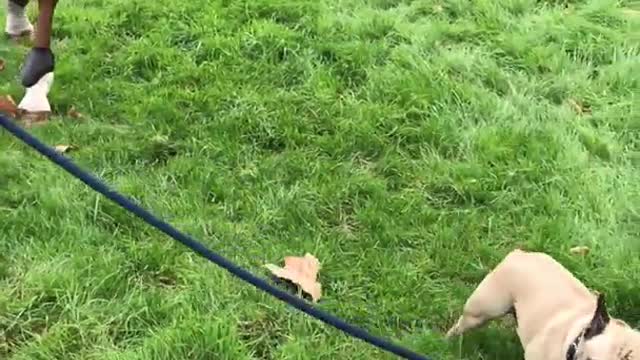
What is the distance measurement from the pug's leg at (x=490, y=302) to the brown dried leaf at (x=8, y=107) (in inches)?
86.7

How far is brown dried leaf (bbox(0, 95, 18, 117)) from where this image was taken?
14.1 feet

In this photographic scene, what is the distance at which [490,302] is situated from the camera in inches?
122

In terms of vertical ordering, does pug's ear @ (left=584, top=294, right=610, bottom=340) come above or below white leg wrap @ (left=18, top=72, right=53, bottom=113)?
above

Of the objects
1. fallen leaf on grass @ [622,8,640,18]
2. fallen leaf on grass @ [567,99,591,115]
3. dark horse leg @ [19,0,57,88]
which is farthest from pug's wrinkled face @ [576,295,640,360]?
fallen leaf on grass @ [622,8,640,18]

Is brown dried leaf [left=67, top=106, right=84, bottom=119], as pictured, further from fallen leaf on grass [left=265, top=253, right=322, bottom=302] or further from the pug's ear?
the pug's ear

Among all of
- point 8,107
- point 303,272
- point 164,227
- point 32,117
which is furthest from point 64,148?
point 164,227

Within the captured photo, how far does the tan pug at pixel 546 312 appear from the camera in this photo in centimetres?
263

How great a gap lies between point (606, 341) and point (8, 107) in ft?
9.20

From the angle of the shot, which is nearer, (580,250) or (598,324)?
(598,324)

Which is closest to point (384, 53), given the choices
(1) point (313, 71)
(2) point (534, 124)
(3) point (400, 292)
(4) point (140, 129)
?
(1) point (313, 71)

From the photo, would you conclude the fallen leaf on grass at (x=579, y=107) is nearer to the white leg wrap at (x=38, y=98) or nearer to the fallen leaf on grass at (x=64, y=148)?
the fallen leaf on grass at (x=64, y=148)

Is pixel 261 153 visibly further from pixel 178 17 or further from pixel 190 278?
pixel 178 17

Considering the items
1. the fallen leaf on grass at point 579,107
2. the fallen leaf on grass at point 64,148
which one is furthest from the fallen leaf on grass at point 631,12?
the fallen leaf on grass at point 64,148

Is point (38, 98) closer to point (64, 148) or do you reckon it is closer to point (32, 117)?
point (32, 117)
